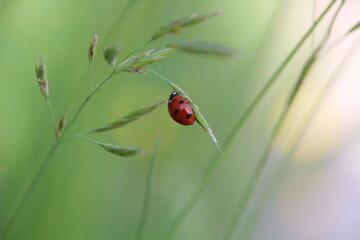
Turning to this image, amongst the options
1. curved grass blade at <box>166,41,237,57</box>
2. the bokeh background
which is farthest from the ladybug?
curved grass blade at <box>166,41,237,57</box>

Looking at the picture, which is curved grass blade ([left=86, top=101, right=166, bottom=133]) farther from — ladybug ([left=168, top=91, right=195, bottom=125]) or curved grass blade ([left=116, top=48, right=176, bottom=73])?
ladybug ([left=168, top=91, right=195, bottom=125])

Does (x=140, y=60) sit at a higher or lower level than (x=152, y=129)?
lower

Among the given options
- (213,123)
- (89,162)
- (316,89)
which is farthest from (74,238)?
(316,89)

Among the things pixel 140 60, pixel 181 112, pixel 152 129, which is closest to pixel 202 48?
pixel 140 60

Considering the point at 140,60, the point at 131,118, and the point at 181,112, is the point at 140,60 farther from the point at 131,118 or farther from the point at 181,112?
the point at 181,112

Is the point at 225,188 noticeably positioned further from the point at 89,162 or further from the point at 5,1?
the point at 5,1

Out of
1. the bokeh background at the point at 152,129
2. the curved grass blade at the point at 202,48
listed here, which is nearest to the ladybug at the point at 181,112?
the bokeh background at the point at 152,129
